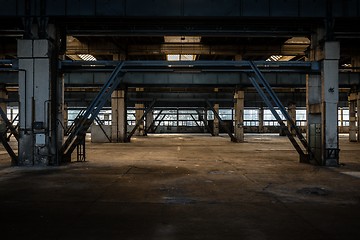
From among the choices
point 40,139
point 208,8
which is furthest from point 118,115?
point 208,8

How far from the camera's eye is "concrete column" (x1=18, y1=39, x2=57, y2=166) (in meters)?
12.7

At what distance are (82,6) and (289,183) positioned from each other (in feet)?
34.3

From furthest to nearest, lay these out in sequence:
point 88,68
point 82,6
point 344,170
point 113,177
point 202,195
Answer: point 88,68, point 82,6, point 344,170, point 113,177, point 202,195

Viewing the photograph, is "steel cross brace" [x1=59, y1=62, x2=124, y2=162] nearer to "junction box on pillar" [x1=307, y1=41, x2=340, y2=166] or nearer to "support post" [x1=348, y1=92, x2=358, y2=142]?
"junction box on pillar" [x1=307, y1=41, x2=340, y2=166]

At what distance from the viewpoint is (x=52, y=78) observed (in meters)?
13.1

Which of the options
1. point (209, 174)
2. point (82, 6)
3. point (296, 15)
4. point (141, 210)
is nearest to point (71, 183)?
point (141, 210)

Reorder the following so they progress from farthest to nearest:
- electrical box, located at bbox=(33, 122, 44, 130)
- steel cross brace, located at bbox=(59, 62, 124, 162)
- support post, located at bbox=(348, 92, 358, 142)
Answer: support post, located at bbox=(348, 92, 358, 142) < steel cross brace, located at bbox=(59, 62, 124, 162) < electrical box, located at bbox=(33, 122, 44, 130)

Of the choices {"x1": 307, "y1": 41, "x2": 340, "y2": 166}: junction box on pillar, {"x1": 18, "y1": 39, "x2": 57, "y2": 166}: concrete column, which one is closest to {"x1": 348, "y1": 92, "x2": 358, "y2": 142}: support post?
{"x1": 307, "y1": 41, "x2": 340, "y2": 166}: junction box on pillar

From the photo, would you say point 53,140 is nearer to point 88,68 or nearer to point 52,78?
point 52,78

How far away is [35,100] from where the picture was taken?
505 inches

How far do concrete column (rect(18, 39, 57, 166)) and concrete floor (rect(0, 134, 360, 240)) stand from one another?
1.43 meters

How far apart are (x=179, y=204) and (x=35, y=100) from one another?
892 centimetres

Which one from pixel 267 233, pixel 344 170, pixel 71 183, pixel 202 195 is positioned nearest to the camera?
pixel 267 233

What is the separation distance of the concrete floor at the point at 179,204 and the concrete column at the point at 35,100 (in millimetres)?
1428
